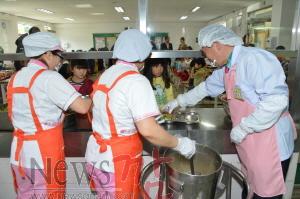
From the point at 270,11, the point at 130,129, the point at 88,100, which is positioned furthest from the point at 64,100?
the point at 270,11

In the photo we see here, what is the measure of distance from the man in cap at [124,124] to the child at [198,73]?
2845 millimetres

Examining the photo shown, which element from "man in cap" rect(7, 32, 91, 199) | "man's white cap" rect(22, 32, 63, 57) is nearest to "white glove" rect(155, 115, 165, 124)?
"man in cap" rect(7, 32, 91, 199)

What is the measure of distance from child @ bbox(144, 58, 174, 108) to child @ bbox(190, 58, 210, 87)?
1769 mm

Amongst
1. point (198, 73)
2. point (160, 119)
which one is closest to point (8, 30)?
point (198, 73)

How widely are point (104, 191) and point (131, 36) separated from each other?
70 centimetres

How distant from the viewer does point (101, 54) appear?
4.63 ft

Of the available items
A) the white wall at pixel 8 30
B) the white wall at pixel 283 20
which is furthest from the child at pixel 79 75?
the white wall at pixel 8 30

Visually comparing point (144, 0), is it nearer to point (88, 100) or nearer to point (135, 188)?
point (88, 100)

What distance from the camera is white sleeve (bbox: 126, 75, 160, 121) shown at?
96cm

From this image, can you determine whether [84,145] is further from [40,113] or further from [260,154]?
[260,154]

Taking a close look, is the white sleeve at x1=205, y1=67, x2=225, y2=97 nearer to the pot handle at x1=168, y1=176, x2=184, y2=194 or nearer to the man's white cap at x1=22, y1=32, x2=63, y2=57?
the pot handle at x1=168, y1=176, x2=184, y2=194

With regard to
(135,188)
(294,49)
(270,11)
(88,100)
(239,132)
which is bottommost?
(135,188)

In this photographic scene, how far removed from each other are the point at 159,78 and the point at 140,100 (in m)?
1.19

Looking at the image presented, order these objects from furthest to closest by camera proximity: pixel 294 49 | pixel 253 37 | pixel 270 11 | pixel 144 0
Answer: pixel 253 37 < pixel 270 11 < pixel 294 49 < pixel 144 0
